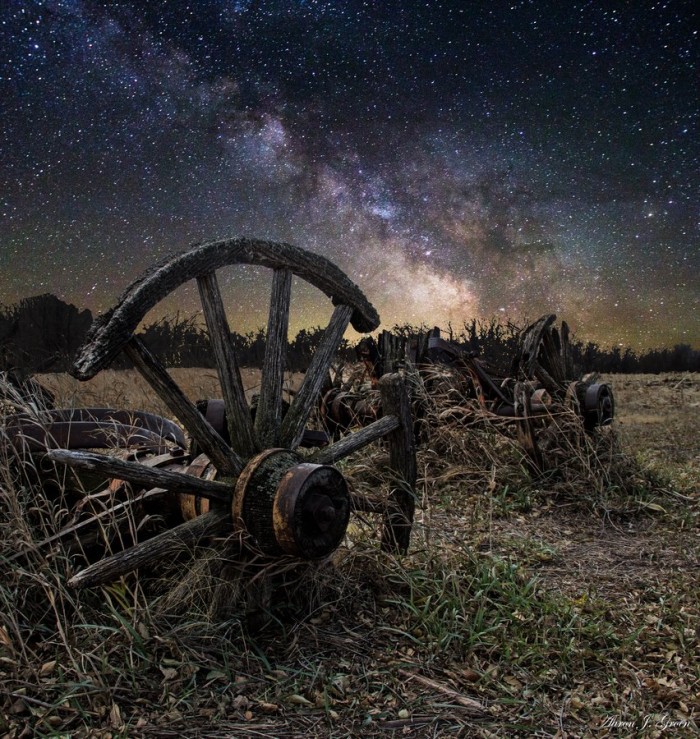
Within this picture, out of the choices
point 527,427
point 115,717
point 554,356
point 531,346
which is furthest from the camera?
point 554,356

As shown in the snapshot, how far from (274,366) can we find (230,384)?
0.26 metres

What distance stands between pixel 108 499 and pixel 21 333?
25.1ft

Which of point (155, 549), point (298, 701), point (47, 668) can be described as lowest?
point (298, 701)

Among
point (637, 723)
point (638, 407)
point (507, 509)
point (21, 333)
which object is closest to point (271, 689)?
point (637, 723)

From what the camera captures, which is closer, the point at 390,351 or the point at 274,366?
the point at 274,366

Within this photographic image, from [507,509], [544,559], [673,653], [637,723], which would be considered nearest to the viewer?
[637,723]

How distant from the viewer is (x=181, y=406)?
102 inches

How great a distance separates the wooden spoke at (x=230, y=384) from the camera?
2805 mm

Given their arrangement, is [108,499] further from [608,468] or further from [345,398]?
[608,468]

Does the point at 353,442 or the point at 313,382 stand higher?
the point at 313,382

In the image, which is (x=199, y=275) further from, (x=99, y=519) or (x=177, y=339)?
(x=177, y=339)

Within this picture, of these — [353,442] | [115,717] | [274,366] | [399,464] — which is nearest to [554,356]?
[399,464]

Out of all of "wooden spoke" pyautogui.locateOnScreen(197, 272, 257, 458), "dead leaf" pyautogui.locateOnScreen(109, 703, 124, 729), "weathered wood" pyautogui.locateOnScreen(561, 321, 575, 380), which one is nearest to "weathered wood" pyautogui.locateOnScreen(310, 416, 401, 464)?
"wooden spoke" pyautogui.locateOnScreen(197, 272, 257, 458)

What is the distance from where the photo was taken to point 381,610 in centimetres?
291
